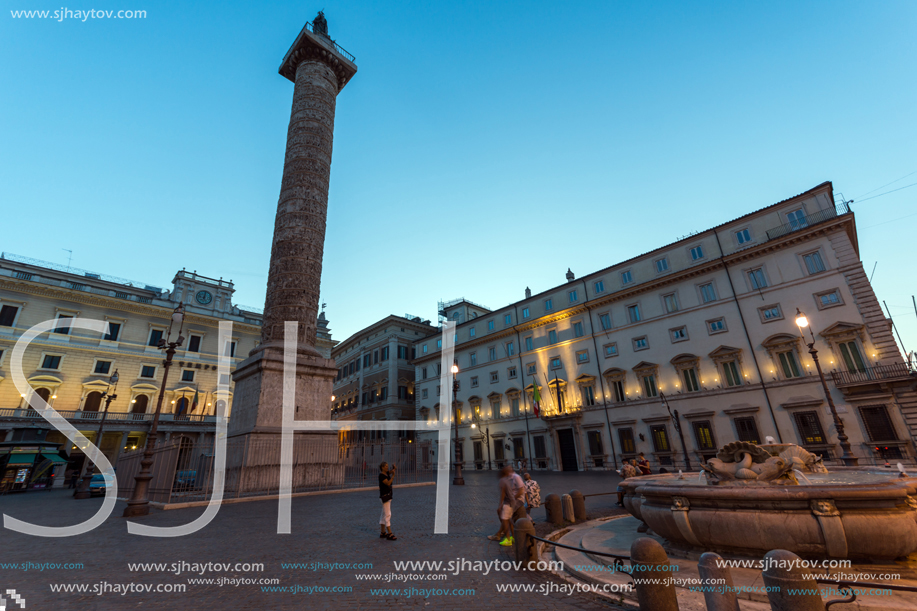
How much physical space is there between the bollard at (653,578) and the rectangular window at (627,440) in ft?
87.0

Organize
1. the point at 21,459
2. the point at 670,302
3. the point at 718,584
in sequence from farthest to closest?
1. the point at 670,302
2. the point at 21,459
3. the point at 718,584

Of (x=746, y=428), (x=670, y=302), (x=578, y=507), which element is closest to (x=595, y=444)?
(x=746, y=428)

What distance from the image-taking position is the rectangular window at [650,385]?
89.3 ft

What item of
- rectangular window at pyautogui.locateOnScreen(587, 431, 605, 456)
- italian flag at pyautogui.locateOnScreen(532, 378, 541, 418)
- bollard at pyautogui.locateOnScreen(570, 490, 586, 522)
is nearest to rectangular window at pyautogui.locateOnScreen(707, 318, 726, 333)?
rectangular window at pyautogui.locateOnScreen(587, 431, 605, 456)

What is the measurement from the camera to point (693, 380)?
25.7 m

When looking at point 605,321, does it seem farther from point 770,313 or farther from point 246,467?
point 246,467

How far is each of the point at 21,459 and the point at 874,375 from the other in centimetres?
4690

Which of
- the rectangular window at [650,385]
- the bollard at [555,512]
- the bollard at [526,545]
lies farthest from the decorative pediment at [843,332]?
the bollard at [526,545]

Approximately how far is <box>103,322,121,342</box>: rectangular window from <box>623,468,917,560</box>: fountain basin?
4528 cm

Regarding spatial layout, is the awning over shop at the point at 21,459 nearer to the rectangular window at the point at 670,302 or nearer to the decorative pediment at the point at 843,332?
the rectangular window at the point at 670,302

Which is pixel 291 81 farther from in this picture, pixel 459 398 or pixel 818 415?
pixel 818 415

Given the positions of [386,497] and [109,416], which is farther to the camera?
[109,416]

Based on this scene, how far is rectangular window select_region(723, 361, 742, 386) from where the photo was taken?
949 inches

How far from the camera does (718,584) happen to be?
10.5ft
